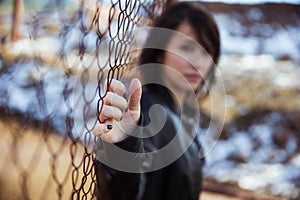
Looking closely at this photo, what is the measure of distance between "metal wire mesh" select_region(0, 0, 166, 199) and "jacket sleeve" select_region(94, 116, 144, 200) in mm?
107

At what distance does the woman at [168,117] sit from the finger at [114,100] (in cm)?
5

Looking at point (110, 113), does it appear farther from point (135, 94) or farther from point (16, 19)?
point (16, 19)

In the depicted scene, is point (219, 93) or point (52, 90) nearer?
point (52, 90)

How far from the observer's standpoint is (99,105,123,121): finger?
45 centimetres

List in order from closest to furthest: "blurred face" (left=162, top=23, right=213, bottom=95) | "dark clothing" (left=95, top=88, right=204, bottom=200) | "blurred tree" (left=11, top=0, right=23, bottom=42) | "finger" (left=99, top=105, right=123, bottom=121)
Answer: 1. "finger" (left=99, top=105, right=123, bottom=121)
2. "dark clothing" (left=95, top=88, right=204, bottom=200)
3. "blurred face" (left=162, top=23, right=213, bottom=95)
4. "blurred tree" (left=11, top=0, right=23, bottom=42)

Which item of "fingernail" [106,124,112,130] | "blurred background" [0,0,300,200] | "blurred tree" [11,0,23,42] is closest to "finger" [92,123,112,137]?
"fingernail" [106,124,112,130]

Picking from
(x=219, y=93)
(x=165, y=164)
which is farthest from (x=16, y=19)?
(x=219, y=93)

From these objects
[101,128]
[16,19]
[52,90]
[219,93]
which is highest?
[101,128]

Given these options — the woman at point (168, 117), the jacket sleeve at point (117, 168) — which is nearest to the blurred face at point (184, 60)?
the woman at point (168, 117)

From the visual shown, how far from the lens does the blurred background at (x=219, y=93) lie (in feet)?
2.81

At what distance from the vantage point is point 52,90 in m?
0.96

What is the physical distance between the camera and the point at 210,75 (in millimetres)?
975

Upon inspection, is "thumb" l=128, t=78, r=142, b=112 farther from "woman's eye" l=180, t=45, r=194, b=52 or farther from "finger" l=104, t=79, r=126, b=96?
"woman's eye" l=180, t=45, r=194, b=52

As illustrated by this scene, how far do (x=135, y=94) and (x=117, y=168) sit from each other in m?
0.09
